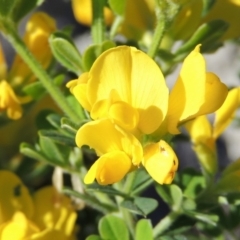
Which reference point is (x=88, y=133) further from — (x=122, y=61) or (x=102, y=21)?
(x=102, y=21)

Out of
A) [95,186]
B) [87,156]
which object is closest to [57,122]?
[95,186]

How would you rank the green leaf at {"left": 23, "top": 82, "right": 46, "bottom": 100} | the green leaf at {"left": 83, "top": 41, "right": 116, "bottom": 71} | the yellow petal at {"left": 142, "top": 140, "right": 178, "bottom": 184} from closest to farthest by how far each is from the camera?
the yellow petal at {"left": 142, "top": 140, "right": 178, "bottom": 184}, the green leaf at {"left": 83, "top": 41, "right": 116, "bottom": 71}, the green leaf at {"left": 23, "top": 82, "right": 46, "bottom": 100}

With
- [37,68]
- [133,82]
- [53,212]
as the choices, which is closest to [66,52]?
[37,68]

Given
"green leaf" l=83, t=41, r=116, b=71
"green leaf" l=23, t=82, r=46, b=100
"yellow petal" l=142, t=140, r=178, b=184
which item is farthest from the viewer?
"green leaf" l=23, t=82, r=46, b=100

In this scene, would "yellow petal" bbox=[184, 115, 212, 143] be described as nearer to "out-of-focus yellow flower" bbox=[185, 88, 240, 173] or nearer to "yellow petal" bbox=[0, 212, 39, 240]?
"out-of-focus yellow flower" bbox=[185, 88, 240, 173]

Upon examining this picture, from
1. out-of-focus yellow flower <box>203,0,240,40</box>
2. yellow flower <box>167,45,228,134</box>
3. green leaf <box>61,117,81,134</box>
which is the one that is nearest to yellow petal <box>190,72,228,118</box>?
yellow flower <box>167,45,228,134</box>

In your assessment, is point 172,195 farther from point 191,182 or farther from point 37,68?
point 37,68

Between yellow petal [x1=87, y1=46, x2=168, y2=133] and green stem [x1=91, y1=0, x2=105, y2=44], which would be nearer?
yellow petal [x1=87, y1=46, x2=168, y2=133]
